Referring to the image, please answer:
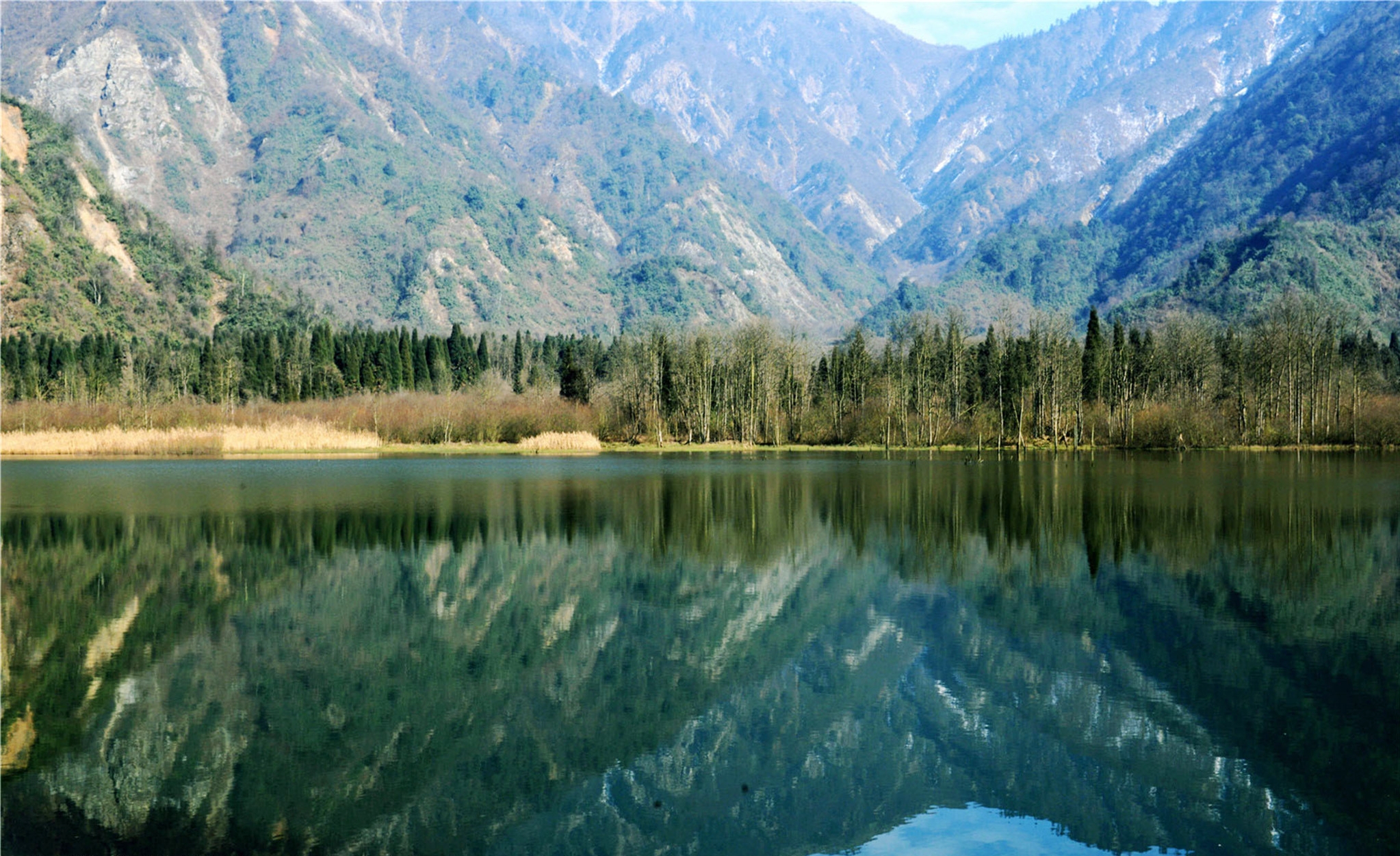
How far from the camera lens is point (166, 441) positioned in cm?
7625

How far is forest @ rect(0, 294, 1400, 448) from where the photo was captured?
290 ft

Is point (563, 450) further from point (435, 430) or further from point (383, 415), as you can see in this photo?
point (383, 415)

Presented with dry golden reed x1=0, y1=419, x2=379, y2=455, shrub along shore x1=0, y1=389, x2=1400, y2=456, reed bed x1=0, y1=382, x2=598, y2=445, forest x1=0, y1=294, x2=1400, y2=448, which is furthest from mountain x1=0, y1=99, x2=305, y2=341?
dry golden reed x1=0, y1=419, x2=379, y2=455

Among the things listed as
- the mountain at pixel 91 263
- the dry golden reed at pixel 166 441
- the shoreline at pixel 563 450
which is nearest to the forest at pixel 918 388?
the shoreline at pixel 563 450

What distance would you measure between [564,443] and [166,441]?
29854 mm

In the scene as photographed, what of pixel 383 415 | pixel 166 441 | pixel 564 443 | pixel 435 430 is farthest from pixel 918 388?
pixel 166 441

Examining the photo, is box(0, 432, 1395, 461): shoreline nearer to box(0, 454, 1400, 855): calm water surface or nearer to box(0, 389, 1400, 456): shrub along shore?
box(0, 389, 1400, 456): shrub along shore

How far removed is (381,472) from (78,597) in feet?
121

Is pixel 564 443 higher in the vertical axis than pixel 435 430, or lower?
lower

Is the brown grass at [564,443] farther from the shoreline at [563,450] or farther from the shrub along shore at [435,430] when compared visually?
the shoreline at [563,450]

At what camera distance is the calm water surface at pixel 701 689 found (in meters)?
10.4

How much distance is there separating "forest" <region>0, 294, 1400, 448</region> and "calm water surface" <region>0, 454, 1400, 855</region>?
63252 mm

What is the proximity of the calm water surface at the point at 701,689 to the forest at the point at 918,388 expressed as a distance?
208 ft

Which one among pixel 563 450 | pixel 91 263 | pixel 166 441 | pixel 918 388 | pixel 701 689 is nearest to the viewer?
pixel 701 689
